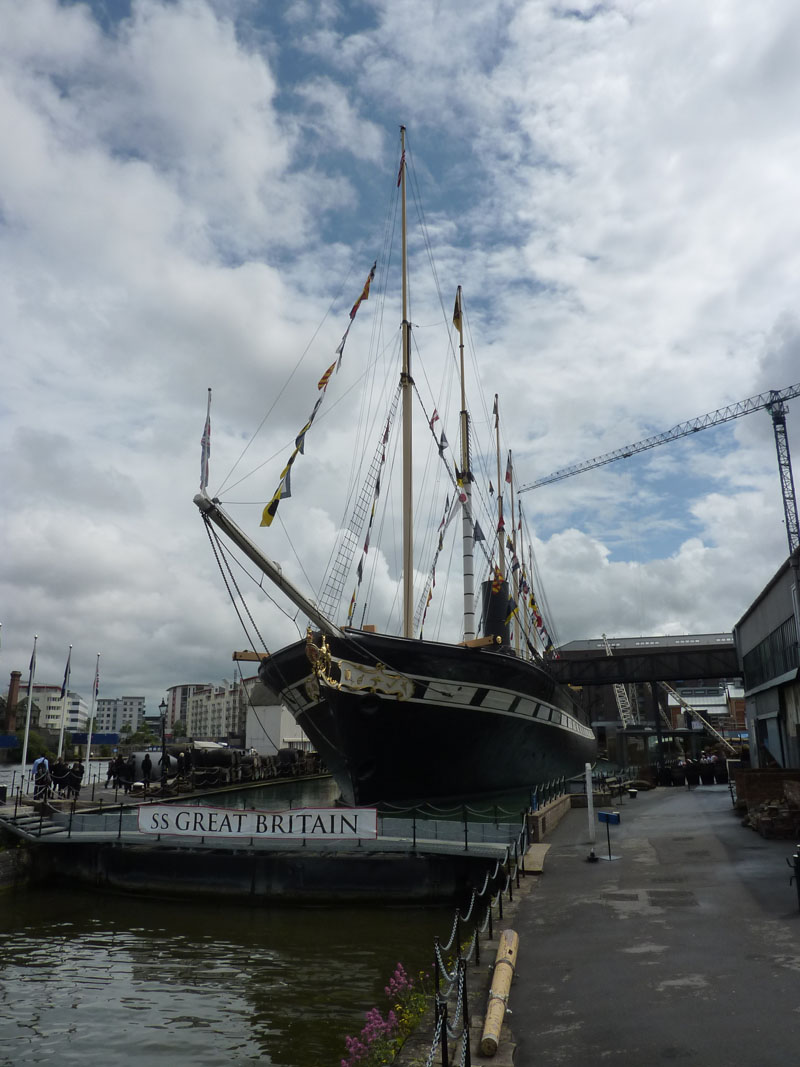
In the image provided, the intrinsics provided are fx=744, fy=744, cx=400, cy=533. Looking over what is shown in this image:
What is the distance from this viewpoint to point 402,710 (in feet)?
72.2

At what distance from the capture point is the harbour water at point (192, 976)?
29.9ft

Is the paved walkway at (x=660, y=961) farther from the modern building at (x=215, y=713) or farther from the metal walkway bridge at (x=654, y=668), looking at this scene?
the modern building at (x=215, y=713)

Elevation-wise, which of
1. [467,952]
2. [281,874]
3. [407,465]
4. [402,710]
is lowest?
[281,874]

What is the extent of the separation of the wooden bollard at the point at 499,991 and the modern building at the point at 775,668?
16018 millimetres

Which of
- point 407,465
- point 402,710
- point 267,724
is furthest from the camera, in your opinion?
point 267,724

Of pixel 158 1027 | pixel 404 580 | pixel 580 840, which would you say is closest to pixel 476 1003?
pixel 158 1027

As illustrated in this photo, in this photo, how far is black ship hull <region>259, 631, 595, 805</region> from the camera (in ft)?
70.8

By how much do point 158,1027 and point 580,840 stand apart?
1089 cm

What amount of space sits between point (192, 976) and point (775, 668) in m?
22.8

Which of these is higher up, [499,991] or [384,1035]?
[499,991]

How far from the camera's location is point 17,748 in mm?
98250

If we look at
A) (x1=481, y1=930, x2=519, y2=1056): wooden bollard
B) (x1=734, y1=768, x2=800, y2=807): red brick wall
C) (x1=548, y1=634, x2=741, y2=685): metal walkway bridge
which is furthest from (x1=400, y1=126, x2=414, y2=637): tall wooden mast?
(x1=548, y1=634, x2=741, y2=685): metal walkway bridge

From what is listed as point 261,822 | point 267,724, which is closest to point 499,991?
point 261,822

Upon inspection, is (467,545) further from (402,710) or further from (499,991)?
(499,991)
